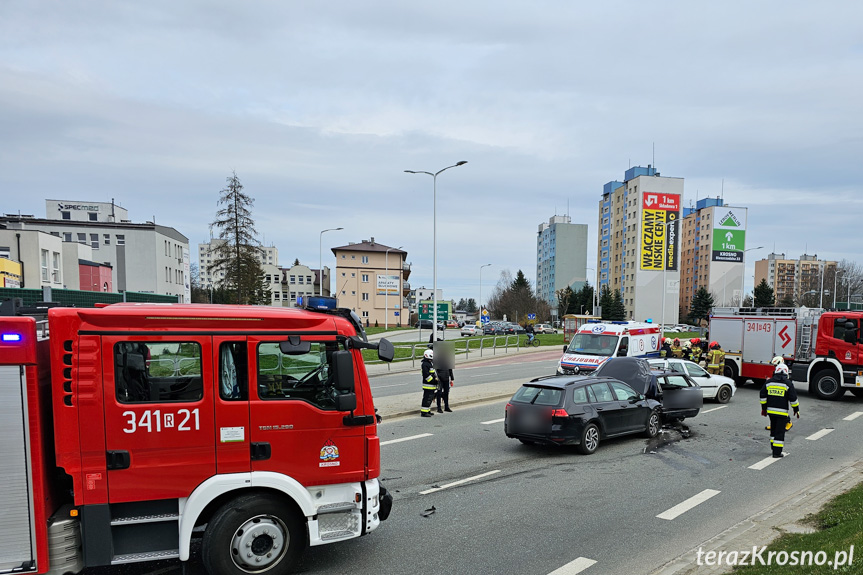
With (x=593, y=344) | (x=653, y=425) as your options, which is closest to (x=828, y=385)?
(x=593, y=344)

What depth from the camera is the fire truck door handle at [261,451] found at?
4926 millimetres

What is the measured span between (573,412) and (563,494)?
219cm

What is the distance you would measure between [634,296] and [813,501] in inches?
3827

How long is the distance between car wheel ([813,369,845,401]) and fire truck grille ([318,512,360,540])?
1719 cm

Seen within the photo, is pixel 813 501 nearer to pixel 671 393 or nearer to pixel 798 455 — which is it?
pixel 798 455

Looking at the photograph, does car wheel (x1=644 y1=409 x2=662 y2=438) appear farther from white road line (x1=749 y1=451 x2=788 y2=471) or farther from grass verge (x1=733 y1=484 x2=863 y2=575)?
grass verge (x1=733 y1=484 x2=863 y2=575)

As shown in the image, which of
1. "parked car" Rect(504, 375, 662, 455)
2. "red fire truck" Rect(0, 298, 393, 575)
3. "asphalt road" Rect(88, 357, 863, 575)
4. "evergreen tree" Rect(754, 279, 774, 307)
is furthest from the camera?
"evergreen tree" Rect(754, 279, 774, 307)

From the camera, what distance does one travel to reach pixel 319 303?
19.2 ft

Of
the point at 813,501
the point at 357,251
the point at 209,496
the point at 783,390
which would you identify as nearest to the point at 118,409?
the point at 209,496

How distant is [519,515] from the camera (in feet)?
22.7

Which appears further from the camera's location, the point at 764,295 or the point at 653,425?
the point at 764,295

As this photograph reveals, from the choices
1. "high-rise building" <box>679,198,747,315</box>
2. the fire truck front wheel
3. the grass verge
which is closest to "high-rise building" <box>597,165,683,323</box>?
"high-rise building" <box>679,198,747,315</box>

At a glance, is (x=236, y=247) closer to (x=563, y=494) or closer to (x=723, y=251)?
(x=563, y=494)

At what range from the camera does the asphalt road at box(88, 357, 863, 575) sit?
18.6ft
